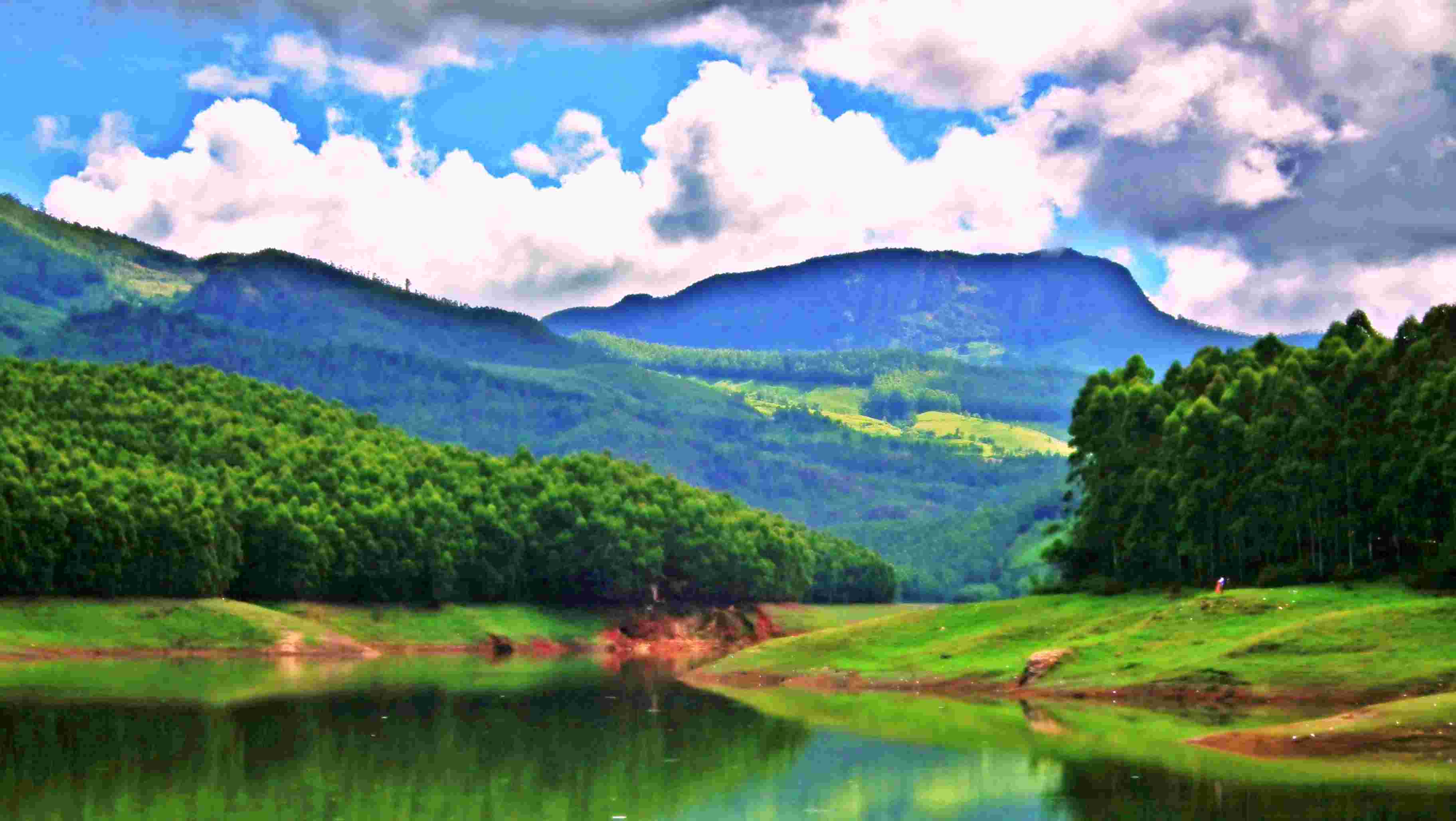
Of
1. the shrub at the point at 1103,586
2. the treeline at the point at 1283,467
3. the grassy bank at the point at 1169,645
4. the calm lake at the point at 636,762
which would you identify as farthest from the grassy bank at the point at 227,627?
the calm lake at the point at 636,762

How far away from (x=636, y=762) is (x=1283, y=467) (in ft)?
167

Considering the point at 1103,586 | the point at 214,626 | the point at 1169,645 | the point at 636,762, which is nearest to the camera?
the point at 636,762

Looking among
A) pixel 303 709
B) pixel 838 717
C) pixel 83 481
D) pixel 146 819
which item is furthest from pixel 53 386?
pixel 146 819

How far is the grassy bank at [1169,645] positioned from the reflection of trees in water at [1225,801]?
20.0 metres

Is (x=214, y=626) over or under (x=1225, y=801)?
over

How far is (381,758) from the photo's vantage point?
65812 millimetres

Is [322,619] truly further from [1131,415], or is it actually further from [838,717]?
[838,717]

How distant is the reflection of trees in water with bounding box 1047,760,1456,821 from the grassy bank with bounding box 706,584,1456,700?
20050 mm

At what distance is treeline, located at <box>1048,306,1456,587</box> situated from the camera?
315ft

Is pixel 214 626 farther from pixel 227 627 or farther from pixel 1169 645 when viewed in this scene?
pixel 1169 645

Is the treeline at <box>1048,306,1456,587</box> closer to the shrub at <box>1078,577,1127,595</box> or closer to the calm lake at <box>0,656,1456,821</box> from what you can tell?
the shrub at <box>1078,577,1127,595</box>

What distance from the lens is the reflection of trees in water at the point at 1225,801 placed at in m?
48.8

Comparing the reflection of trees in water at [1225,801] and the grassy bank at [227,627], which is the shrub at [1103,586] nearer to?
the grassy bank at [227,627]

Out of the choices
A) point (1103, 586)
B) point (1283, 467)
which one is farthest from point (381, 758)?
point (1103, 586)
